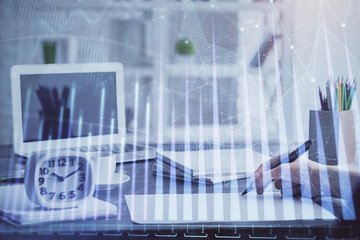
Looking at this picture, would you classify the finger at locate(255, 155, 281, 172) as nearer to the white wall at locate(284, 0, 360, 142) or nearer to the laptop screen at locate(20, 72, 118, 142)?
the white wall at locate(284, 0, 360, 142)

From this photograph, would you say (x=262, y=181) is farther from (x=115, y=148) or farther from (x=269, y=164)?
(x=115, y=148)

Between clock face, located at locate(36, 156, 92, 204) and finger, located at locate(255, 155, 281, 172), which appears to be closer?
clock face, located at locate(36, 156, 92, 204)

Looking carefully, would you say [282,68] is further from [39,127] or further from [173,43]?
[173,43]

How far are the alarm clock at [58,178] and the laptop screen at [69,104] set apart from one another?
396 mm

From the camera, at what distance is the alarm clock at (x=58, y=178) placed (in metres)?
0.72

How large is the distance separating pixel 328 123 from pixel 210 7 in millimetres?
1958

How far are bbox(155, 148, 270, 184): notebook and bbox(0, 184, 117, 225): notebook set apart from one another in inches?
10.1

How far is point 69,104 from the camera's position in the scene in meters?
1.18

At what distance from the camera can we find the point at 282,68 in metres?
1.17

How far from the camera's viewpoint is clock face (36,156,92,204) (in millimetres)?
729

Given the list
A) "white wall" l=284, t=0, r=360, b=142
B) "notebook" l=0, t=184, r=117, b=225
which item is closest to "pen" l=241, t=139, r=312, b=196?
"white wall" l=284, t=0, r=360, b=142

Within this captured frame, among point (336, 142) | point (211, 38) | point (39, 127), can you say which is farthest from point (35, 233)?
point (211, 38)
